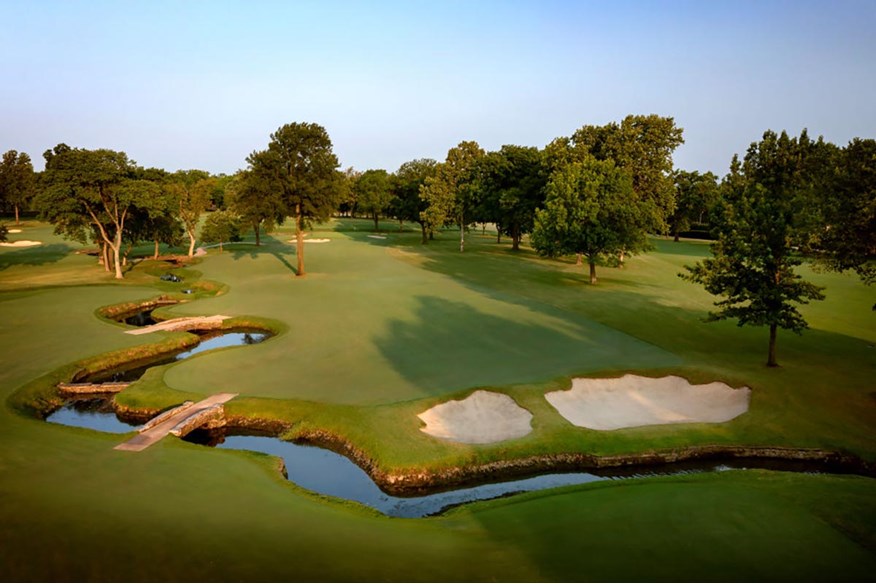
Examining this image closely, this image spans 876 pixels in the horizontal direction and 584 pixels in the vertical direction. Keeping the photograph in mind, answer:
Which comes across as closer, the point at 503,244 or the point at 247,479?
the point at 247,479

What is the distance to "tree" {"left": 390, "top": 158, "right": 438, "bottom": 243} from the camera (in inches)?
4097

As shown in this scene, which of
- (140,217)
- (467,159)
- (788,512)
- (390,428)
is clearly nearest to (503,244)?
(467,159)

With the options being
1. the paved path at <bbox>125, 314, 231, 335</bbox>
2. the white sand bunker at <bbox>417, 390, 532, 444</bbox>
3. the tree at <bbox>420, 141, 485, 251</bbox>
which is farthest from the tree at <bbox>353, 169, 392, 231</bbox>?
the white sand bunker at <bbox>417, 390, 532, 444</bbox>

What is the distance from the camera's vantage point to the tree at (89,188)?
158 ft

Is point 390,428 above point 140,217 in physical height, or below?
below

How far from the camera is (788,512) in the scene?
13477mm

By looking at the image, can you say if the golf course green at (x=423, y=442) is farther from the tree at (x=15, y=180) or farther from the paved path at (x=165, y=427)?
the tree at (x=15, y=180)

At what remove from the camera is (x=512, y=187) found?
77000mm

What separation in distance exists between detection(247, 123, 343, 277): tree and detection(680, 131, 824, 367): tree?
37.7 metres

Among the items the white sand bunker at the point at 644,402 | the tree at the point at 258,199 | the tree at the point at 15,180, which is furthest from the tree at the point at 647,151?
the tree at the point at 15,180

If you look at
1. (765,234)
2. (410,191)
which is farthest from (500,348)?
(410,191)

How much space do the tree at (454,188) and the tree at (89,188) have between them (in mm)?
42201

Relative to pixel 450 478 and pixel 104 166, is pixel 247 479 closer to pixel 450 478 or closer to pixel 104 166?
pixel 450 478

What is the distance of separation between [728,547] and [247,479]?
1400 centimetres
